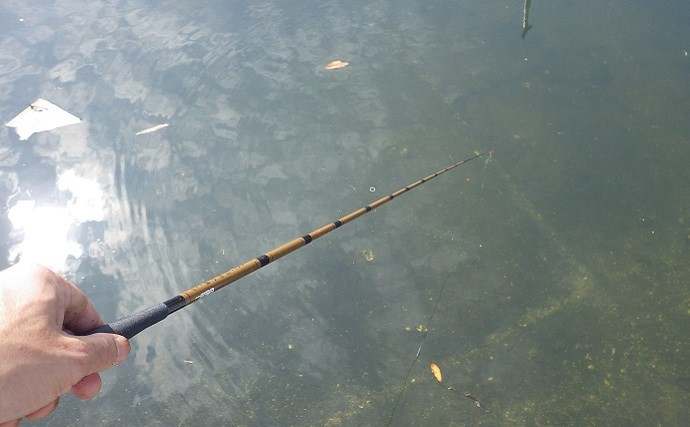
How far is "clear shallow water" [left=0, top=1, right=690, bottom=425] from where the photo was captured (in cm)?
231

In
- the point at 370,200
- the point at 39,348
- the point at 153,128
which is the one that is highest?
the point at 39,348

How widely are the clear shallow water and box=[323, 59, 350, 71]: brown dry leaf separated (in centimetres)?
4

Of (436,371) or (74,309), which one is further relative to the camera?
(436,371)

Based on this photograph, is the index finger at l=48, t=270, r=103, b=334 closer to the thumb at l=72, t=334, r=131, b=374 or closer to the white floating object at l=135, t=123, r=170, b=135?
the thumb at l=72, t=334, r=131, b=374

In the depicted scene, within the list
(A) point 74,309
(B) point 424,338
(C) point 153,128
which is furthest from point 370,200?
(A) point 74,309

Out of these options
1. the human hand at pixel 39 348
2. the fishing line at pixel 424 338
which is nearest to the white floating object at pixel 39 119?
the fishing line at pixel 424 338

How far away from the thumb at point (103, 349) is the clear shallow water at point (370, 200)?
123cm

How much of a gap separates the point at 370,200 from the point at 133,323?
5.62 feet

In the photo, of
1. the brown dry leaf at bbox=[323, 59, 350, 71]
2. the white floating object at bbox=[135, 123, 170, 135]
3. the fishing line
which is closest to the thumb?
the fishing line

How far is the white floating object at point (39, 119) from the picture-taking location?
3.29m

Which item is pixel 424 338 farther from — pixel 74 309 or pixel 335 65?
pixel 335 65

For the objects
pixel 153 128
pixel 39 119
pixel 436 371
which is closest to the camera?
pixel 436 371

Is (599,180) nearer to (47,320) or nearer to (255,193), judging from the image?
(255,193)

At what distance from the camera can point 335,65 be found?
11.2 feet
